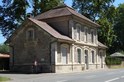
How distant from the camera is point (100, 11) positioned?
67250 mm

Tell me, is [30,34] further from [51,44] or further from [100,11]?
[100,11]

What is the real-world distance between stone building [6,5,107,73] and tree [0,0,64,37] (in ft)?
34.0

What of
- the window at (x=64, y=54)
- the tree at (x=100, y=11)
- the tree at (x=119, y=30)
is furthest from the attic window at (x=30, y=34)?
the tree at (x=119, y=30)

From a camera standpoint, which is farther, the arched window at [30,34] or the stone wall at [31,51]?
the arched window at [30,34]

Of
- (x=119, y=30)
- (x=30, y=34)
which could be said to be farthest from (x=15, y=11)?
(x=119, y=30)

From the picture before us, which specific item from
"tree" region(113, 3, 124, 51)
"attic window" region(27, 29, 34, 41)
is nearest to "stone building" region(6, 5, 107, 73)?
"attic window" region(27, 29, 34, 41)

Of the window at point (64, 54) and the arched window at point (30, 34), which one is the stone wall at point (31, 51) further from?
the window at point (64, 54)

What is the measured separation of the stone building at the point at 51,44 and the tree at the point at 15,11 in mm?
10370

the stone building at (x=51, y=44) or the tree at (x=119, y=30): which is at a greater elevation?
the tree at (x=119, y=30)

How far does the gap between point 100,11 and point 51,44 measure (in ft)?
96.7

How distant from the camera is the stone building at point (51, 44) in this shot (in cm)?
4028

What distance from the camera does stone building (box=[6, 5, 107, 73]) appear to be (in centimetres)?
4028

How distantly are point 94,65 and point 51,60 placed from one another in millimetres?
15935

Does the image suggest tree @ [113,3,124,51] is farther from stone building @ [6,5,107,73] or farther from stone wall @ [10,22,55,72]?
stone wall @ [10,22,55,72]
